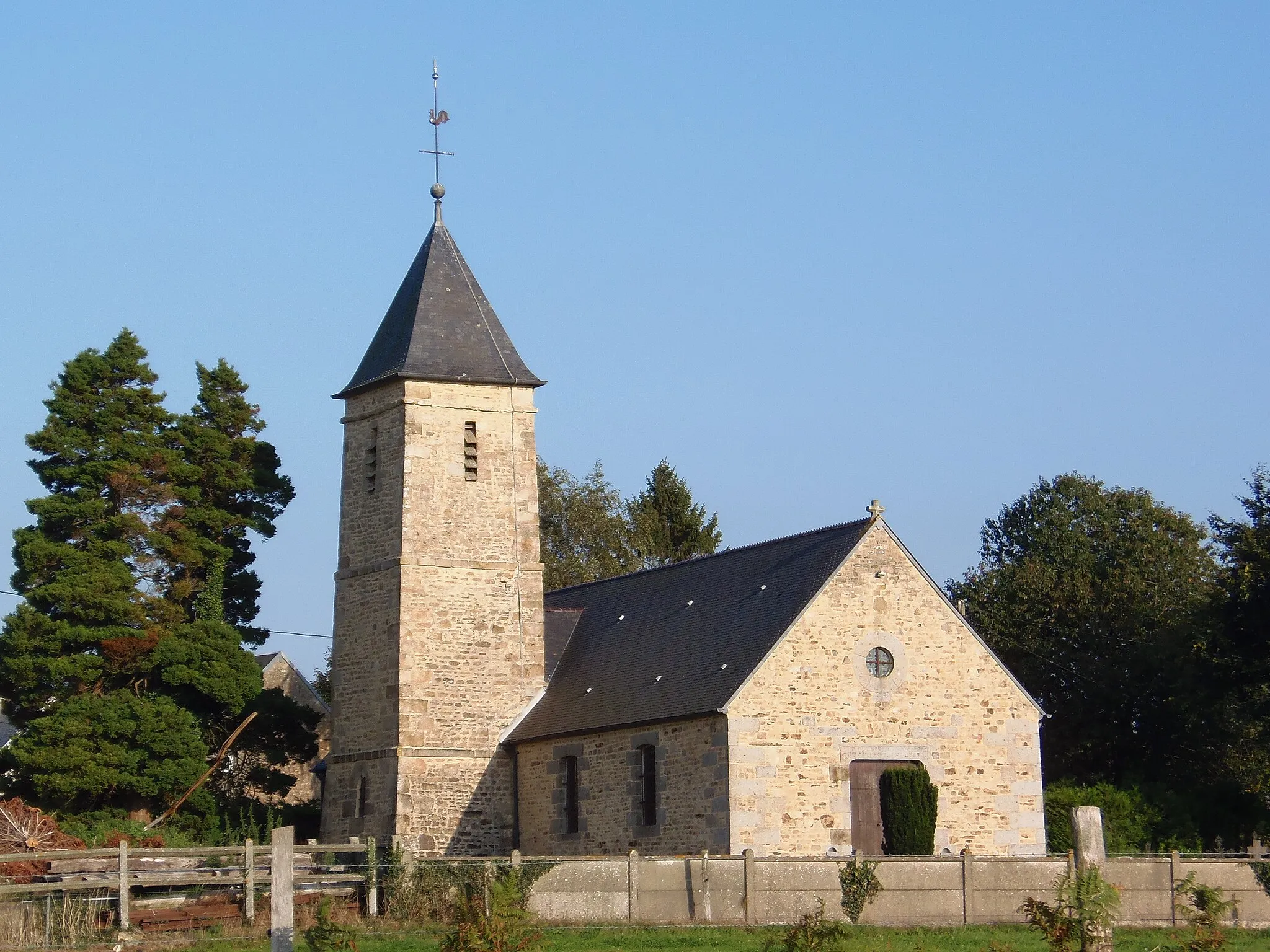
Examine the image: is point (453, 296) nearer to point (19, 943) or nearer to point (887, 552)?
point (887, 552)

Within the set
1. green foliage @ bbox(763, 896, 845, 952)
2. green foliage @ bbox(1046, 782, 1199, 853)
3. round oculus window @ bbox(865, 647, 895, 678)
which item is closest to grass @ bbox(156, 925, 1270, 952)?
green foliage @ bbox(763, 896, 845, 952)

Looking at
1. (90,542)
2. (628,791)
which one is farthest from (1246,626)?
(90,542)

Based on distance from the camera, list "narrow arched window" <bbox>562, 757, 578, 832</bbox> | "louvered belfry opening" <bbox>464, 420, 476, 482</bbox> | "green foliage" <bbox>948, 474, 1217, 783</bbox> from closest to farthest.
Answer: "narrow arched window" <bbox>562, 757, 578, 832</bbox> → "louvered belfry opening" <bbox>464, 420, 476, 482</bbox> → "green foliage" <bbox>948, 474, 1217, 783</bbox>

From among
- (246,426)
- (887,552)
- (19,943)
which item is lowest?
(19,943)

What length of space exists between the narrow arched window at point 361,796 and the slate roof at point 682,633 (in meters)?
2.55

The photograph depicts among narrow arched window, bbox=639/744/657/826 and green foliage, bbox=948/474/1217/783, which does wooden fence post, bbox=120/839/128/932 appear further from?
green foliage, bbox=948/474/1217/783

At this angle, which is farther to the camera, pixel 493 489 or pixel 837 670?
pixel 493 489

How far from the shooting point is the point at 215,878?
22781mm

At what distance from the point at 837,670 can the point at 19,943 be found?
1210 centimetres

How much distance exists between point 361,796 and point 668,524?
1018 inches

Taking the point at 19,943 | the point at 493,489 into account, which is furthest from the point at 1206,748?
the point at 19,943

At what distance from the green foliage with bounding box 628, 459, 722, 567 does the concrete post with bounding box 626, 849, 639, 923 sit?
32102 millimetres

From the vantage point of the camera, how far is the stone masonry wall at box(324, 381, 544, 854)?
30.5 m

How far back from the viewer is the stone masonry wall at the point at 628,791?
26.5 meters
